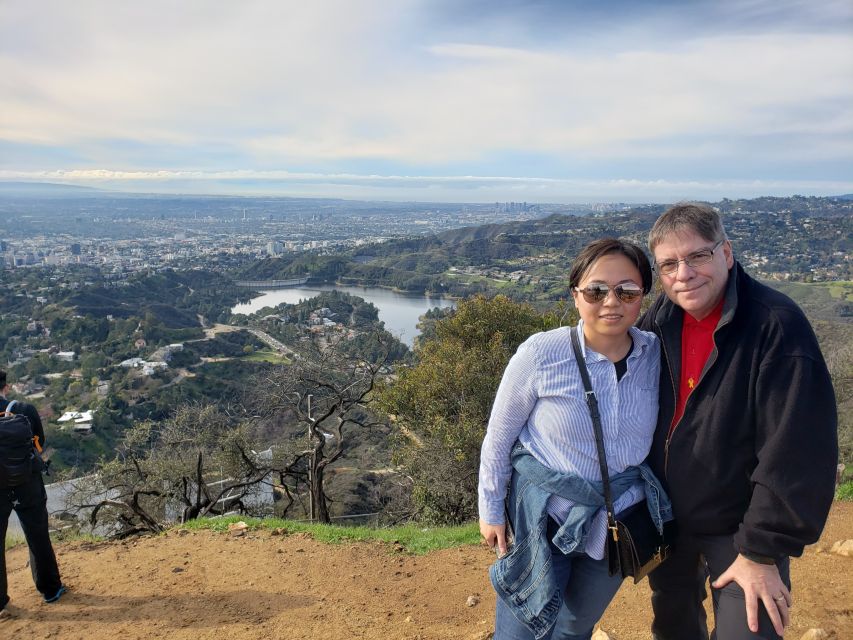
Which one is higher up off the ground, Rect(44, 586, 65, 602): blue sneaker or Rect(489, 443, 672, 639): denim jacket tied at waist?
Rect(489, 443, 672, 639): denim jacket tied at waist

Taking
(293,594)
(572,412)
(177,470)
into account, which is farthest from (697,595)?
(177,470)

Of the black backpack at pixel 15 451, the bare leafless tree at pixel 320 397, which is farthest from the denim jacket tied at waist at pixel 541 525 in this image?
the bare leafless tree at pixel 320 397

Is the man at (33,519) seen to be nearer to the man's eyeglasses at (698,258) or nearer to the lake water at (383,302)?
the man's eyeglasses at (698,258)

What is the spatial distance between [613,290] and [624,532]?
0.75 m

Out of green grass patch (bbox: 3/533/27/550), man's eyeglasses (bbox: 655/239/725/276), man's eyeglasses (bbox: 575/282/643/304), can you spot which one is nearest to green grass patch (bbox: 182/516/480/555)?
green grass patch (bbox: 3/533/27/550)

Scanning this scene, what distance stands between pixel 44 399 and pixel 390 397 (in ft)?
65.5

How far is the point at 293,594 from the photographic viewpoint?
3928 mm

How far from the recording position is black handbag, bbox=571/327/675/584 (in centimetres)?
171

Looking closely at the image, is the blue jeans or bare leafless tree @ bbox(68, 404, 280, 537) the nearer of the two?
the blue jeans

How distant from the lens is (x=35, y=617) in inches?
148

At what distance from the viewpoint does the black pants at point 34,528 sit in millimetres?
3637

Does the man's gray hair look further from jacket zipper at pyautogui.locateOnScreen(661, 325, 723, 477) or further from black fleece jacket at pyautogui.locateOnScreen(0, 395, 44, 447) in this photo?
black fleece jacket at pyautogui.locateOnScreen(0, 395, 44, 447)

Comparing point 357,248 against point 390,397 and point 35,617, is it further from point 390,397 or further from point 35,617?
point 35,617

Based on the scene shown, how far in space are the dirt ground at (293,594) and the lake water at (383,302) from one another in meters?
27.9
